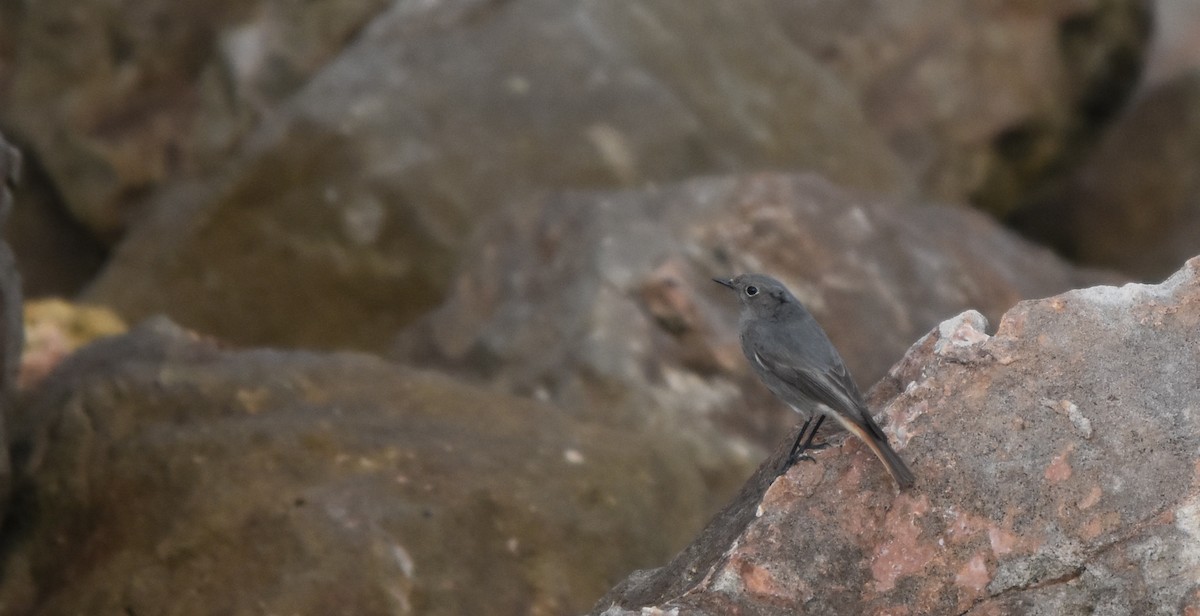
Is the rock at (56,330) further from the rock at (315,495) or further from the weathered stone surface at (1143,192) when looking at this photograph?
the weathered stone surface at (1143,192)

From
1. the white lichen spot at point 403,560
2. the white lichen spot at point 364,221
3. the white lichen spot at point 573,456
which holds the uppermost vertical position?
the white lichen spot at point 573,456

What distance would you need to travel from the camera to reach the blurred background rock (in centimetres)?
804

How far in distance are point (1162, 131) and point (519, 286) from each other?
30.0 ft

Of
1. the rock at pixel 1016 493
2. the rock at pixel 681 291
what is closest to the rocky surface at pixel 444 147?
the rock at pixel 681 291

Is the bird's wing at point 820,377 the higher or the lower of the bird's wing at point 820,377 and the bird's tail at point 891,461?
the lower

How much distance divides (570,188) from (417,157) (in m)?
1.23

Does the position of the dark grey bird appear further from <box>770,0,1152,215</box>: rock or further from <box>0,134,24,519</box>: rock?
<box>770,0,1152,215</box>: rock

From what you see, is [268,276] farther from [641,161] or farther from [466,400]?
[466,400]

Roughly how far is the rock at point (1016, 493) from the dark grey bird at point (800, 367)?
13 cm

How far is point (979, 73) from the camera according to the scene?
601 inches

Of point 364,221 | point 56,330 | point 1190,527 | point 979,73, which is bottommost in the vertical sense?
point 56,330

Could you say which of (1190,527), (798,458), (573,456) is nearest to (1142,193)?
(573,456)

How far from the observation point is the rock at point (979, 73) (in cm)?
1498

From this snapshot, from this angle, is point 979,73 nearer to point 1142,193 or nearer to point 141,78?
point 1142,193
